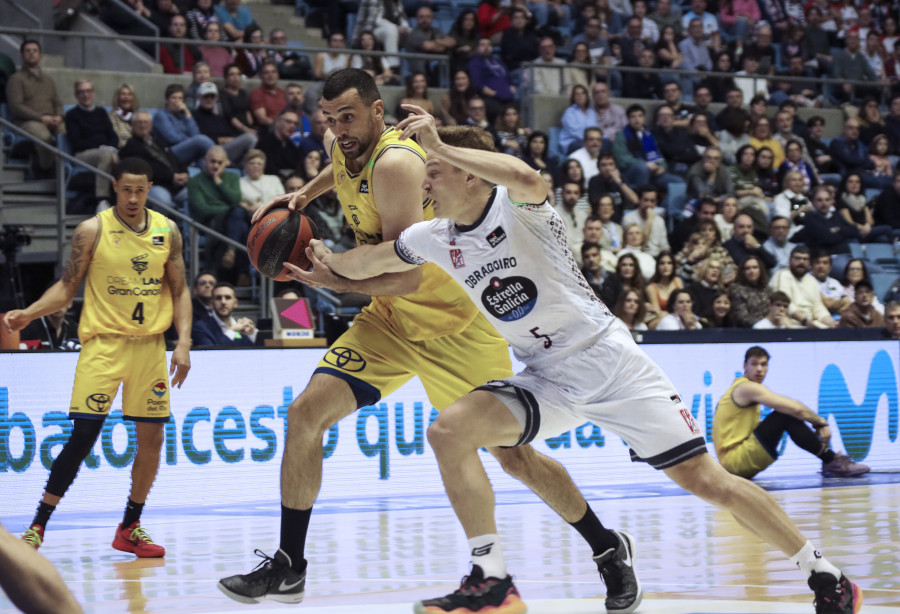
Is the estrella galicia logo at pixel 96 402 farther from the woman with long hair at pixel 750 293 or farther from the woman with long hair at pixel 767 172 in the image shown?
the woman with long hair at pixel 767 172

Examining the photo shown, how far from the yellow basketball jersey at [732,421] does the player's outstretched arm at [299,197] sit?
5.25 meters

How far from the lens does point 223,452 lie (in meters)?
8.73

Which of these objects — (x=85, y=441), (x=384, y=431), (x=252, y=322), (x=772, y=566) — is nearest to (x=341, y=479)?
(x=384, y=431)

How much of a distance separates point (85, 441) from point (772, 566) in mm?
3548

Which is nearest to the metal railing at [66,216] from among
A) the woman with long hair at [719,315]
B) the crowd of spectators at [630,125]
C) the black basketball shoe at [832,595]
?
the crowd of spectators at [630,125]

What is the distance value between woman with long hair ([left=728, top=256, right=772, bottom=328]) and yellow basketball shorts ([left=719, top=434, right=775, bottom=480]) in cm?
208

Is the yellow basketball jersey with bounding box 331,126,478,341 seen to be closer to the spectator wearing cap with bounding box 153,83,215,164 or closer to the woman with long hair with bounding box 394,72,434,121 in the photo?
the spectator wearing cap with bounding box 153,83,215,164

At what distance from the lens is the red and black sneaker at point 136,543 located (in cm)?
644

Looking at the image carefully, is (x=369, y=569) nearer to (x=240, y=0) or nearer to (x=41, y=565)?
(x=41, y=565)

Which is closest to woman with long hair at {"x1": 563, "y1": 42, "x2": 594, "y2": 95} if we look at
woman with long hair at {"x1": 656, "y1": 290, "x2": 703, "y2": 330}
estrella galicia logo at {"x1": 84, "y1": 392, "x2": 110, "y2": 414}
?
woman with long hair at {"x1": 656, "y1": 290, "x2": 703, "y2": 330}

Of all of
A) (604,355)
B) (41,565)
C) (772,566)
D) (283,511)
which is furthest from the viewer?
(772,566)

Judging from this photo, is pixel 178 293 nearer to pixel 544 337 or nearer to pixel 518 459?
pixel 518 459

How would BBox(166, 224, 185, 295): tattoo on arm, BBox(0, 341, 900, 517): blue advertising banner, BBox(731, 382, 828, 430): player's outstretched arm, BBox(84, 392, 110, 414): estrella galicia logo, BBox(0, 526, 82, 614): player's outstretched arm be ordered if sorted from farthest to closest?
BBox(731, 382, 828, 430): player's outstretched arm → BBox(0, 341, 900, 517): blue advertising banner → BBox(166, 224, 185, 295): tattoo on arm → BBox(84, 392, 110, 414): estrella galicia logo → BBox(0, 526, 82, 614): player's outstretched arm

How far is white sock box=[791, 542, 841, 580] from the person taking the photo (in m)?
4.23
